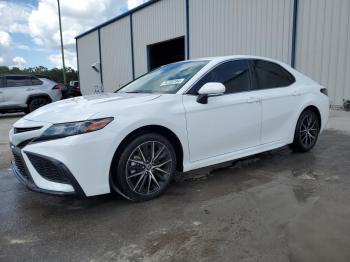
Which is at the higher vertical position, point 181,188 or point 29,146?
point 29,146

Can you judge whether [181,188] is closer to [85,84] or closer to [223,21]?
[223,21]

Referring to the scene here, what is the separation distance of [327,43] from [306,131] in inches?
231

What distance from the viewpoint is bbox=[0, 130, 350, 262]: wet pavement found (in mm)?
2475

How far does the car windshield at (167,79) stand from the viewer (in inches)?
152

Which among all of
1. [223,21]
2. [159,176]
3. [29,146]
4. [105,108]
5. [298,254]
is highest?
[223,21]

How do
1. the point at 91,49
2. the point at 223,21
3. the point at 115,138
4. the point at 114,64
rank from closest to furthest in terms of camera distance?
the point at 115,138 < the point at 223,21 < the point at 114,64 < the point at 91,49

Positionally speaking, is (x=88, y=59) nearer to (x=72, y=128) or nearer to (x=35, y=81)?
(x=35, y=81)

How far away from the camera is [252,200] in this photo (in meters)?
3.41

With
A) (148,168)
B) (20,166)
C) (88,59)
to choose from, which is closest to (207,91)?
(148,168)

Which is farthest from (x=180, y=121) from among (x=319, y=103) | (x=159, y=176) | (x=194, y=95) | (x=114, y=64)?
(x=114, y=64)

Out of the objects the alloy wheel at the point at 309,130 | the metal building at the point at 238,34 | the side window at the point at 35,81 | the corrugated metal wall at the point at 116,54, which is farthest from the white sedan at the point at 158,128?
the corrugated metal wall at the point at 116,54

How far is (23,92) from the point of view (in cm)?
1226

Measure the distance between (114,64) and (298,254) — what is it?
797 inches

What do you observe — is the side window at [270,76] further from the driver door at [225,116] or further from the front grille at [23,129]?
the front grille at [23,129]
